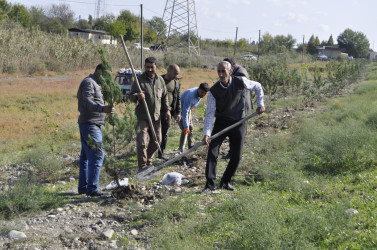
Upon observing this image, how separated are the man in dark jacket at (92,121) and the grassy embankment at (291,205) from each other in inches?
40.5

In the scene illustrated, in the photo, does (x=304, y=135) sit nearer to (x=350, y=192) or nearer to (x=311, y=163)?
(x=311, y=163)

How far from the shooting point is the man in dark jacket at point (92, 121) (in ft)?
16.8

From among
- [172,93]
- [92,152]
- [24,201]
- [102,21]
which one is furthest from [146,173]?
[102,21]

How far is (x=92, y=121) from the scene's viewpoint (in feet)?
17.3

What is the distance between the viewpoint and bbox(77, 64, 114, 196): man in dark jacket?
5.11 metres

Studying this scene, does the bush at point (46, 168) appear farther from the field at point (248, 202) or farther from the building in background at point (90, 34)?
the building in background at point (90, 34)

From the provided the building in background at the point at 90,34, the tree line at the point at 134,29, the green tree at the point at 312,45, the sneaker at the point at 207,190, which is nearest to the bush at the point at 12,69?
the tree line at the point at 134,29

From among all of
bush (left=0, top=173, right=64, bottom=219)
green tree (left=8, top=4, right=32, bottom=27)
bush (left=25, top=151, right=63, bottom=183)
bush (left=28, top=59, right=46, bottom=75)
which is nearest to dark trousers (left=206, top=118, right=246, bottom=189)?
bush (left=0, top=173, right=64, bottom=219)

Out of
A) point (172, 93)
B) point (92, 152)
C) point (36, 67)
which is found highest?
point (36, 67)

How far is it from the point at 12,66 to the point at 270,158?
2164cm

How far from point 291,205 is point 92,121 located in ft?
9.21

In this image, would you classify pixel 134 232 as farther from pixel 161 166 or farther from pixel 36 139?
pixel 36 139

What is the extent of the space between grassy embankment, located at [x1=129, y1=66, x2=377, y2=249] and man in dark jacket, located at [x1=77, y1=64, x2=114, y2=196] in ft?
3.37

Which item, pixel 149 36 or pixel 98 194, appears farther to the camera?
pixel 149 36
